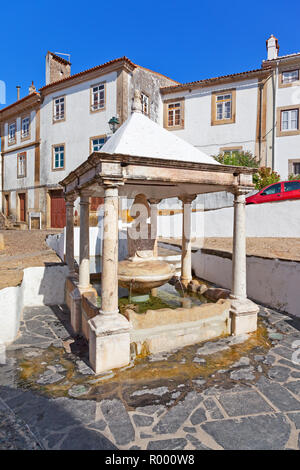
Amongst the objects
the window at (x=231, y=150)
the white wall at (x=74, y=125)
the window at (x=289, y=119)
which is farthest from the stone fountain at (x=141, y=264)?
the window at (x=289, y=119)

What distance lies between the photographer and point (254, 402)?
3467 mm

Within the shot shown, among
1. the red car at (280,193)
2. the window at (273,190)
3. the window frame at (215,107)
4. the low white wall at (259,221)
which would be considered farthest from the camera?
the window frame at (215,107)

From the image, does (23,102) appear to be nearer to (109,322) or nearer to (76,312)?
(76,312)

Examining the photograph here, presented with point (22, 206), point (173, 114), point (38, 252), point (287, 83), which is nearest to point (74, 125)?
point (173, 114)

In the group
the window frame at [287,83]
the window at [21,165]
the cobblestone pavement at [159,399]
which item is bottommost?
the cobblestone pavement at [159,399]

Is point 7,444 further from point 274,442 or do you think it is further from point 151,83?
point 151,83

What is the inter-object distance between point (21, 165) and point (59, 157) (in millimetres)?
5379

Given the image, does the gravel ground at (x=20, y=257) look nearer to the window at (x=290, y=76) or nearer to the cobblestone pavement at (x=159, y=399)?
the cobblestone pavement at (x=159, y=399)

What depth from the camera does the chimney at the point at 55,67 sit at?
22078 mm

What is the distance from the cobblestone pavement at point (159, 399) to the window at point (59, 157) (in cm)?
1763

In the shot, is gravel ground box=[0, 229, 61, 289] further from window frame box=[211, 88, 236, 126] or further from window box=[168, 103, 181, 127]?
window frame box=[211, 88, 236, 126]

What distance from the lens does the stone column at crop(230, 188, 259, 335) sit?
539 centimetres

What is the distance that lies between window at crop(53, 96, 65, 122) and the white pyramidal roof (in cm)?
1712

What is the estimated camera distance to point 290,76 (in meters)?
18.9
